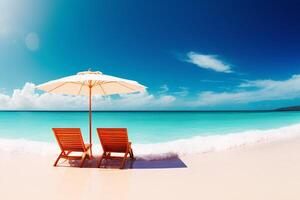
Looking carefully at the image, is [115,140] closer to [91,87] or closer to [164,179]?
[164,179]

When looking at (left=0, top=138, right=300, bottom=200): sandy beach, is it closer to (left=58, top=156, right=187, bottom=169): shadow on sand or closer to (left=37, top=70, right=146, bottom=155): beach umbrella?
(left=58, top=156, right=187, bottom=169): shadow on sand

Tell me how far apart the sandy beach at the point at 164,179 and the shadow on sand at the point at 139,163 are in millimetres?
19

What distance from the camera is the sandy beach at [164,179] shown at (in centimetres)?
294

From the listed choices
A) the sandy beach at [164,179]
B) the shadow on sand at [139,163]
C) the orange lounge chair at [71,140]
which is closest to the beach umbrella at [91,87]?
the orange lounge chair at [71,140]

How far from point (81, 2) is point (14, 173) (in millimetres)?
11201

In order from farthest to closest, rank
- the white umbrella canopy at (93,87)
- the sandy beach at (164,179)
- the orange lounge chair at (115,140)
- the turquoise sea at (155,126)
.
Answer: the turquoise sea at (155,126) → the white umbrella canopy at (93,87) → the orange lounge chair at (115,140) → the sandy beach at (164,179)

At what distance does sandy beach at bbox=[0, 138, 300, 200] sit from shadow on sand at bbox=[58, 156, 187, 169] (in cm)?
2

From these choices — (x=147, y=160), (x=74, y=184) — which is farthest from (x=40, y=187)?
(x=147, y=160)

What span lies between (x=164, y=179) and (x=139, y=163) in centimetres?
119

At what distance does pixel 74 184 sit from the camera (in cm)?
337

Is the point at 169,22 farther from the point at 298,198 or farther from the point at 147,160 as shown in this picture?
the point at 298,198

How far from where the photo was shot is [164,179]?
11.7 ft

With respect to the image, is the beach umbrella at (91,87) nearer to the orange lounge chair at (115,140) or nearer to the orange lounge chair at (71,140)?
the orange lounge chair at (71,140)

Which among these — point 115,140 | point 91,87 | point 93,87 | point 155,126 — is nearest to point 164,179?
point 115,140
